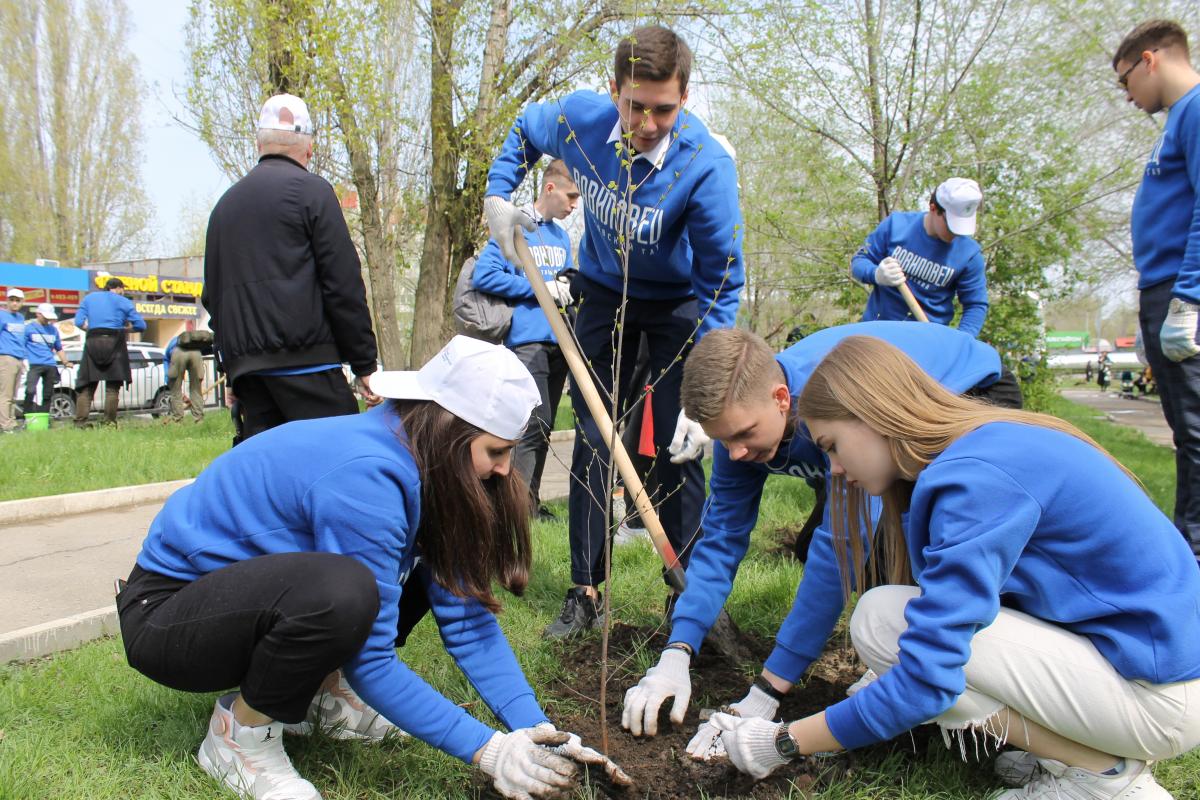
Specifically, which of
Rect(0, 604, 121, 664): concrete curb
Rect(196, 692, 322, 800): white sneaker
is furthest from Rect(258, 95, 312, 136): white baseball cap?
Rect(196, 692, 322, 800): white sneaker

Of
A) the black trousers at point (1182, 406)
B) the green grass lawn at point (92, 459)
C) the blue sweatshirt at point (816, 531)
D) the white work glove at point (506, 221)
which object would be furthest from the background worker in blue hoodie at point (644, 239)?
the green grass lawn at point (92, 459)

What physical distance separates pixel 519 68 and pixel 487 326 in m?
5.77

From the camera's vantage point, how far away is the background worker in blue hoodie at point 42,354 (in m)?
11.7

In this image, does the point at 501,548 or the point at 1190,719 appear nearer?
the point at 1190,719

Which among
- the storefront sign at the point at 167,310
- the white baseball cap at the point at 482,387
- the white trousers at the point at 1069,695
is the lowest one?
the storefront sign at the point at 167,310

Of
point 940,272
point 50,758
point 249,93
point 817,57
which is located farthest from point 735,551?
point 249,93

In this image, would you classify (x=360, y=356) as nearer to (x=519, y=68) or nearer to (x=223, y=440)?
(x=223, y=440)

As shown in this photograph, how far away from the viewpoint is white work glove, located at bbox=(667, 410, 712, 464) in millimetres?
2885

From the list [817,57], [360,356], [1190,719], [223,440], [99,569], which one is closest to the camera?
[1190,719]

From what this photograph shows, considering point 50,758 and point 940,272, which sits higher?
point 940,272

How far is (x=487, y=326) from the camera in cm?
464

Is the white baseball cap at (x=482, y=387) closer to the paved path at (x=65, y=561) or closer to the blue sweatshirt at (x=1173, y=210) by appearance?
the paved path at (x=65, y=561)

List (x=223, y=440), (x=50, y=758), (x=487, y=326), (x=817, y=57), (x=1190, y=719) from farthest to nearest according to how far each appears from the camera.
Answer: (x=223, y=440) < (x=817, y=57) < (x=487, y=326) < (x=50, y=758) < (x=1190, y=719)

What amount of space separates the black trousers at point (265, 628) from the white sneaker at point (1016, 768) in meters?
1.60
